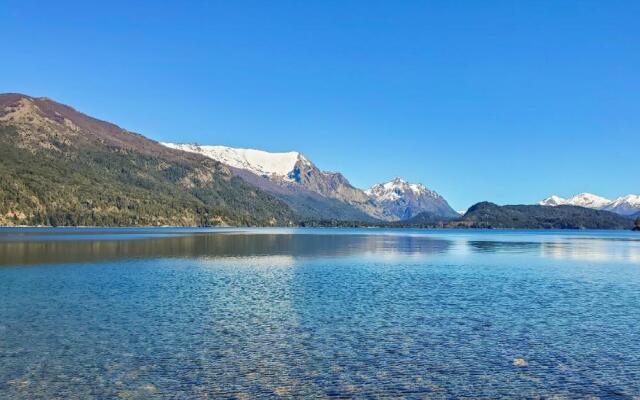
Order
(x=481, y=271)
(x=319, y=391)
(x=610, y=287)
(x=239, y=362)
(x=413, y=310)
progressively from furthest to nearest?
(x=481, y=271), (x=610, y=287), (x=413, y=310), (x=239, y=362), (x=319, y=391)

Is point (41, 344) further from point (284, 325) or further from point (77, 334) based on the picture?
point (284, 325)

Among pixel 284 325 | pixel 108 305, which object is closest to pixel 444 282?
pixel 284 325

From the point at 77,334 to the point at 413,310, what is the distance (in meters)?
28.1

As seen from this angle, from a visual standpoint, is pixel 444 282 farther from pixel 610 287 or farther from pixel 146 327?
pixel 146 327

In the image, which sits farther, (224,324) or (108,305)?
(108,305)

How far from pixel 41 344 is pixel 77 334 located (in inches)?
132

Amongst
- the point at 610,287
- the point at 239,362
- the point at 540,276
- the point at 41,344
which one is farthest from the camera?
the point at 540,276

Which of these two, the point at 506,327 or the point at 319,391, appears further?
the point at 506,327

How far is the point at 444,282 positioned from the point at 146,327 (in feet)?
144

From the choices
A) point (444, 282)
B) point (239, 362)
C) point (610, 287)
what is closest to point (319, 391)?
Answer: point (239, 362)

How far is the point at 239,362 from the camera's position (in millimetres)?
31500

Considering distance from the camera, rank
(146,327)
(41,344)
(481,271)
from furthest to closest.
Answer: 1. (481,271)
2. (146,327)
3. (41,344)

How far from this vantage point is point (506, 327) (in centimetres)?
4216

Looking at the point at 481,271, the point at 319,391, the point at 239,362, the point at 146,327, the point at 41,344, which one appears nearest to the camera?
the point at 319,391
